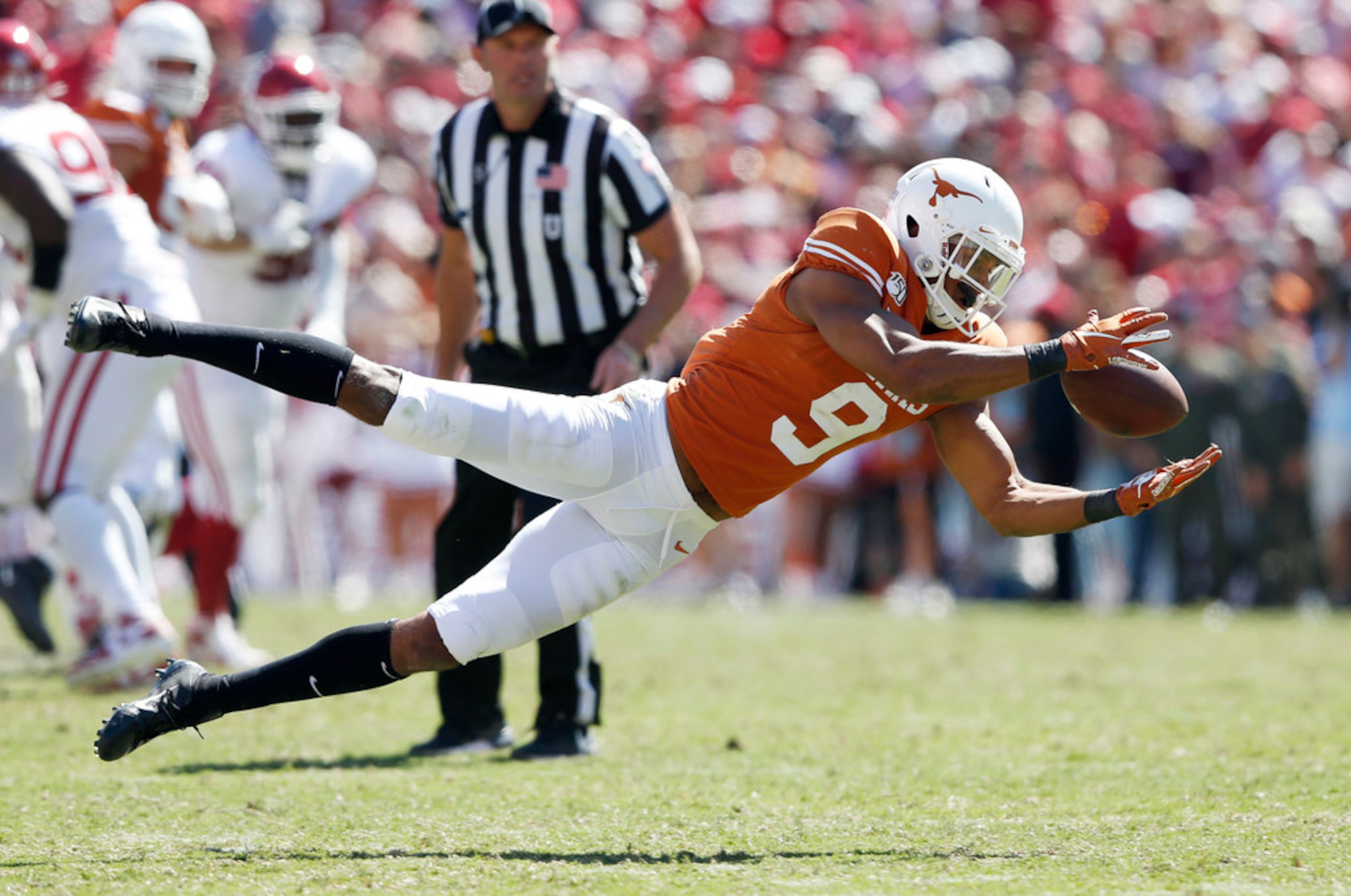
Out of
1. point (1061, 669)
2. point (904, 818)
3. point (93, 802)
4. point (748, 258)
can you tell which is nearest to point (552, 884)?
point (904, 818)

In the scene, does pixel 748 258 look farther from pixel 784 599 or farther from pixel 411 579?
pixel 411 579

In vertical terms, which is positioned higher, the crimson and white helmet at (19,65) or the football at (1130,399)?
the crimson and white helmet at (19,65)

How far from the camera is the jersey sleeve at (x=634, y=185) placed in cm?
527

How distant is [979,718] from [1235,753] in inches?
38.9

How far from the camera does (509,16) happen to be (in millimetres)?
5152

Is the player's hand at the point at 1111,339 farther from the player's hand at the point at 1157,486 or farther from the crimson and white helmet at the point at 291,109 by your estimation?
the crimson and white helmet at the point at 291,109

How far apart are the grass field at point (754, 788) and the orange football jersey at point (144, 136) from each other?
6.33 feet

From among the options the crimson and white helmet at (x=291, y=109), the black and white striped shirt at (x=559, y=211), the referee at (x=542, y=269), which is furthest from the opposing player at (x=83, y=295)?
the black and white striped shirt at (x=559, y=211)

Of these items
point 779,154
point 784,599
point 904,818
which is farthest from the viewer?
point 779,154

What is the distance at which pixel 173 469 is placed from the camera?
7719 millimetres

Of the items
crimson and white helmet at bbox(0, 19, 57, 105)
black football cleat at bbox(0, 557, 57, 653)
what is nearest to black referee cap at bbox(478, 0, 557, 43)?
crimson and white helmet at bbox(0, 19, 57, 105)

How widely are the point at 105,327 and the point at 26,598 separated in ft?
12.5

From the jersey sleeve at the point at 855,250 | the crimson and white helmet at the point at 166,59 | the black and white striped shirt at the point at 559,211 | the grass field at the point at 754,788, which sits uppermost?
the crimson and white helmet at the point at 166,59

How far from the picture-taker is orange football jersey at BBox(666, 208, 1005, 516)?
403cm
